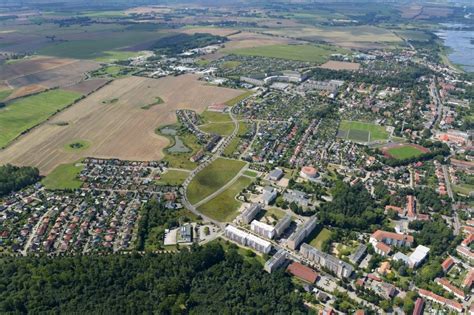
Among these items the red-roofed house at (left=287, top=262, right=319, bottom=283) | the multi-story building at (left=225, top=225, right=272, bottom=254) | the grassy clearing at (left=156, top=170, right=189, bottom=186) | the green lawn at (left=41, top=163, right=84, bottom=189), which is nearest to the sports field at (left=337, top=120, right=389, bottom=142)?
the grassy clearing at (left=156, top=170, right=189, bottom=186)

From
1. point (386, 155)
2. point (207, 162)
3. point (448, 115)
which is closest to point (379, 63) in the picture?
point (448, 115)

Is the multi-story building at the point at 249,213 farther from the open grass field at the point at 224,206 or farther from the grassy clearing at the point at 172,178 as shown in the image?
the grassy clearing at the point at 172,178

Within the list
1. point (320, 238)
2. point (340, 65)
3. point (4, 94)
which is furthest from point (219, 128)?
point (340, 65)

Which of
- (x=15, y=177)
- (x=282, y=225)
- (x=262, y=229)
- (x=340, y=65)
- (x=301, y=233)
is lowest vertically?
(x=262, y=229)

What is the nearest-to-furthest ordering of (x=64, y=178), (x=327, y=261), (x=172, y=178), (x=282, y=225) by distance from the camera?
1. (x=327, y=261)
2. (x=282, y=225)
3. (x=64, y=178)
4. (x=172, y=178)

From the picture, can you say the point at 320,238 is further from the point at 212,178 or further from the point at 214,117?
the point at 214,117

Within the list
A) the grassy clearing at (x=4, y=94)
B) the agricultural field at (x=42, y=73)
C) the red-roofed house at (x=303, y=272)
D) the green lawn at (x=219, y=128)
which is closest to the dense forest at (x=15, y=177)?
the green lawn at (x=219, y=128)

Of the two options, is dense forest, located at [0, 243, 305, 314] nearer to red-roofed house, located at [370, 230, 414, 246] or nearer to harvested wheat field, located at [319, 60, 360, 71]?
red-roofed house, located at [370, 230, 414, 246]
